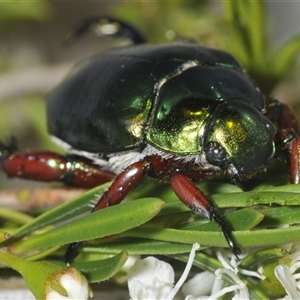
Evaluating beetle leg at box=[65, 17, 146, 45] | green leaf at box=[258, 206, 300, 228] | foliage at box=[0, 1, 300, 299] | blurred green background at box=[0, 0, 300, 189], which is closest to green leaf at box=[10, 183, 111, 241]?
foliage at box=[0, 1, 300, 299]

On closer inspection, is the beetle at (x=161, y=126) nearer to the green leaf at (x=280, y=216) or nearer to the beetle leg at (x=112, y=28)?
the green leaf at (x=280, y=216)

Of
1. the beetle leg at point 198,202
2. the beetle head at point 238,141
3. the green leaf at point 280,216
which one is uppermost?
the beetle head at point 238,141

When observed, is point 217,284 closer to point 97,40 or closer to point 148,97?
point 148,97

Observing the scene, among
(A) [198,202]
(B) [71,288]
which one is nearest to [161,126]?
(A) [198,202]

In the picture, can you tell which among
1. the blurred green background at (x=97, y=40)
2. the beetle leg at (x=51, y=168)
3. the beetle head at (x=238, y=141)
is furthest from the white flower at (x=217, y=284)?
the blurred green background at (x=97, y=40)

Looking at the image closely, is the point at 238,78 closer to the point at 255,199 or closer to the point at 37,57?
the point at 255,199

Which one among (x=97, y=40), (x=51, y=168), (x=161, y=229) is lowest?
(x=97, y=40)
